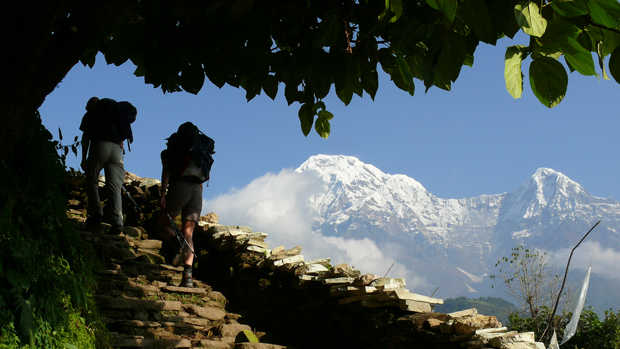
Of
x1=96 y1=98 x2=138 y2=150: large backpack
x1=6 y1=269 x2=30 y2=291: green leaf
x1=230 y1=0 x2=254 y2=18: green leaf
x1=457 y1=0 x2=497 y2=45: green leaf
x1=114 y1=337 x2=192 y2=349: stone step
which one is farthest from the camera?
x1=96 y1=98 x2=138 y2=150: large backpack

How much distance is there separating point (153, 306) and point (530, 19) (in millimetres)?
4024

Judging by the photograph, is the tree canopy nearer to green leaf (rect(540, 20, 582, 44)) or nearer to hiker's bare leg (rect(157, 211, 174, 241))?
→ green leaf (rect(540, 20, 582, 44))

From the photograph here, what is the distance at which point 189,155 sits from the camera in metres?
5.12

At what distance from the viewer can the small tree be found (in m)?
10.2

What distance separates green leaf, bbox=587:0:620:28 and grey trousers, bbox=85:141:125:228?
549 cm

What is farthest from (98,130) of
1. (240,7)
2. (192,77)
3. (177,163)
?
(240,7)

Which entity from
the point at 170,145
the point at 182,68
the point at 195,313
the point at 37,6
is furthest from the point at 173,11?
the point at 170,145

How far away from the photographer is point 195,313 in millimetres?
4426

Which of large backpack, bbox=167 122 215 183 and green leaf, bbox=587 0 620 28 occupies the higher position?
large backpack, bbox=167 122 215 183

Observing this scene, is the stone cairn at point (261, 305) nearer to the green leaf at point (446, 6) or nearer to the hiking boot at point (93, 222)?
the hiking boot at point (93, 222)

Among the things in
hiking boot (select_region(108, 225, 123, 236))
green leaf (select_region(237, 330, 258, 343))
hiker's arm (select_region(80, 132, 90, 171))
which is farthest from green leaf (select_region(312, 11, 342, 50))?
hiking boot (select_region(108, 225, 123, 236))

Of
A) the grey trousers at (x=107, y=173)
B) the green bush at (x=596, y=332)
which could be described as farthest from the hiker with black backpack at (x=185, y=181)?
the green bush at (x=596, y=332)

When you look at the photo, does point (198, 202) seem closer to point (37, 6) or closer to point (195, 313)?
point (195, 313)

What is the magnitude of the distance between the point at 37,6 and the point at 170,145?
3.83m
